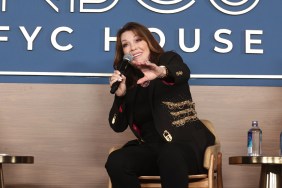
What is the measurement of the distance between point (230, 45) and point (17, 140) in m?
1.44

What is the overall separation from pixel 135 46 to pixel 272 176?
0.96 metres

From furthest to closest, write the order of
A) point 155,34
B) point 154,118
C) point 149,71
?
point 155,34 < point 154,118 < point 149,71

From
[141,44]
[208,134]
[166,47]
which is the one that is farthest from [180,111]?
[166,47]

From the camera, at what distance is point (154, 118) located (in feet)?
9.66

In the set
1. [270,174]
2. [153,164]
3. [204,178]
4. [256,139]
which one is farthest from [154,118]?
[256,139]

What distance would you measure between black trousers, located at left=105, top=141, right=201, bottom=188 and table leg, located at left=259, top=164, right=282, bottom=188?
0.46 meters

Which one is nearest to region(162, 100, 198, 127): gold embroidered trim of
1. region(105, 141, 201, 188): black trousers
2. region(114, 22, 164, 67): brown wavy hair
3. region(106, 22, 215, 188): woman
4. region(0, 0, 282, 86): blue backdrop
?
region(106, 22, 215, 188): woman

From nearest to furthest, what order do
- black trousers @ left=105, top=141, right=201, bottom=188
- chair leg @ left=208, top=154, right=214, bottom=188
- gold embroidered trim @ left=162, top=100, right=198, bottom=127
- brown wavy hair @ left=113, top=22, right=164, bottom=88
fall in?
black trousers @ left=105, top=141, right=201, bottom=188 < chair leg @ left=208, top=154, right=214, bottom=188 < gold embroidered trim @ left=162, top=100, right=198, bottom=127 < brown wavy hair @ left=113, top=22, right=164, bottom=88

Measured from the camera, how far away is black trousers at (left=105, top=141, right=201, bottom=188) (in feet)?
8.52

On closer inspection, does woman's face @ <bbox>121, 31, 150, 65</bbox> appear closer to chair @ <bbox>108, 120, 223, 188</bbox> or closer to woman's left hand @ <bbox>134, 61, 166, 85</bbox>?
woman's left hand @ <bbox>134, 61, 166, 85</bbox>

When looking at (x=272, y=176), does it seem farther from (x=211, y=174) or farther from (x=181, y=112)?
(x=181, y=112)

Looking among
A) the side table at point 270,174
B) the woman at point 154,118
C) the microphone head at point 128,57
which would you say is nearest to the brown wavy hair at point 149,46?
the woman at point 154,118

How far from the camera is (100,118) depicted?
12.4 ft

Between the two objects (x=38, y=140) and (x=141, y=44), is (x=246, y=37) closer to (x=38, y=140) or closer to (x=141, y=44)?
(x=141, y=44)
